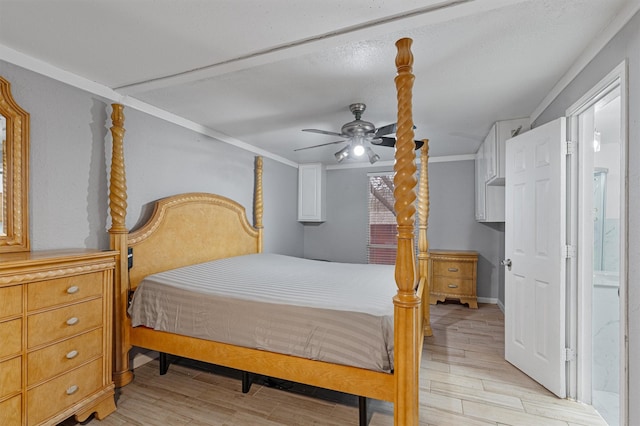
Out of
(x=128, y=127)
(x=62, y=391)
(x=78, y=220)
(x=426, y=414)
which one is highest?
(x=128, y=127)

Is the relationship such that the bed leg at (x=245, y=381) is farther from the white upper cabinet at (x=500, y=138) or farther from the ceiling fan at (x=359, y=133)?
the white upper cabinet at (x=500, y=138)

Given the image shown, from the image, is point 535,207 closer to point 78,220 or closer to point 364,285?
point 364,285

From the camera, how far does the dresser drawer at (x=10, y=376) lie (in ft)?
4.82

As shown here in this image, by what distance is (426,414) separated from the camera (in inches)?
79.4

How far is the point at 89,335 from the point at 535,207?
3.38 metres

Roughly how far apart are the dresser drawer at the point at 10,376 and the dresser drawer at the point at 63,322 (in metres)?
0.09

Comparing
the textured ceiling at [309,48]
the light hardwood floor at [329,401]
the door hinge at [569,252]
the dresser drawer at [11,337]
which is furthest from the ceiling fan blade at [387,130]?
the dresser drawer at [11,337]

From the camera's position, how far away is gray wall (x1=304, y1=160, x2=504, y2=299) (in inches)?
187

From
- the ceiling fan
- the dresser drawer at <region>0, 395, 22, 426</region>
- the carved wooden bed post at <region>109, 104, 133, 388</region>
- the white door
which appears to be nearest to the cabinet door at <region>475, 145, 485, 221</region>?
the white door

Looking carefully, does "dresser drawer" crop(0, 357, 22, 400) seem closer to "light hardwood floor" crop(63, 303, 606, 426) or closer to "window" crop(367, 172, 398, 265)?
"light hardwood floor" crop(63, 303, 606, 426)

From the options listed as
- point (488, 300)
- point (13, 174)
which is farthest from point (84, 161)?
point (488, 300)
